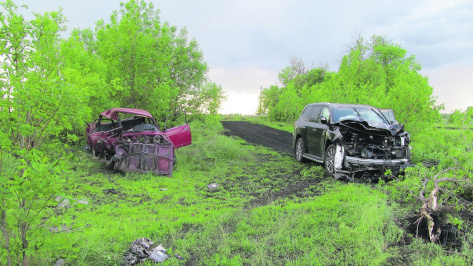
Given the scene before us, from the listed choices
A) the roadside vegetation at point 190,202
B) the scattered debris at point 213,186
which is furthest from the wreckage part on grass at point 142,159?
the scattered debris at point 213,186

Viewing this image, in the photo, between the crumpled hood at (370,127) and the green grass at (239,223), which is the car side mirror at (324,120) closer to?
the crumpled hood at (370,127)

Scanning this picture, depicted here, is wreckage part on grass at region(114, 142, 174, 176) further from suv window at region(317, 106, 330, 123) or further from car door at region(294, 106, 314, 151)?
suv window at region(317, 106, 330, 123)

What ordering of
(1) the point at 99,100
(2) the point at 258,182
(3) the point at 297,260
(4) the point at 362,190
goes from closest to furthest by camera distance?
(3) the point at 297,260 → (4) the point at 362,190 → (2) the point at 258,182 → (1) the point at 99,100

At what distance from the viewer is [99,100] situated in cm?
1327

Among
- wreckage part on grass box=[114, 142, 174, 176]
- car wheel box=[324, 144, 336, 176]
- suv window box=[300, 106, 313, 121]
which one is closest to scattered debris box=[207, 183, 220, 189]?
wreckage part on grass box=[114, 142, 174, 176]

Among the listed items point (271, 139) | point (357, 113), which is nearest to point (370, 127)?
point (357, 113)

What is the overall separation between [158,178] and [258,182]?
9.01ft

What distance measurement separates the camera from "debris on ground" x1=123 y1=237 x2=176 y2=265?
3.96 meters

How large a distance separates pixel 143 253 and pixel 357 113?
708 cm

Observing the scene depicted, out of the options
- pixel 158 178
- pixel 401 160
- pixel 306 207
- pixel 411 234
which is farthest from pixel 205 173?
pixel 411 234

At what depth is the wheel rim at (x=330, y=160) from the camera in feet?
26.4

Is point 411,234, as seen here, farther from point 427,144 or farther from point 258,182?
point 427,144

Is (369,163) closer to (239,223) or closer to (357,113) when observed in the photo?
(357,113)

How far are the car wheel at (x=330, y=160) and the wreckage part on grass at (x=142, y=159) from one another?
4386 mm
